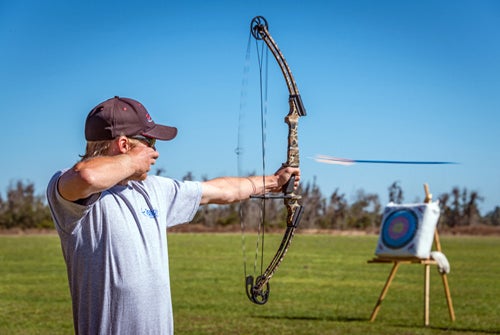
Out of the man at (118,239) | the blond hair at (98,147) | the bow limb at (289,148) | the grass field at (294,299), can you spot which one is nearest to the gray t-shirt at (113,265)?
the man at (118,239)

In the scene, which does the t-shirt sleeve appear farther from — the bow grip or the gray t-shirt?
the bow grip

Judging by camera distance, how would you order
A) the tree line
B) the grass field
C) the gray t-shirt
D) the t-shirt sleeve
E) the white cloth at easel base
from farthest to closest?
the tree line
the grass field
the white cloth at easel base
the gray t-shirt
the t-shirt sleeve

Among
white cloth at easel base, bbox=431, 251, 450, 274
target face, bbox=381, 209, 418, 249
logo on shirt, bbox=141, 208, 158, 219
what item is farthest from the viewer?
target face, bbox=381, 209, 418, 249

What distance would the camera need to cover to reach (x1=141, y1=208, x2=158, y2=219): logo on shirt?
2.75m

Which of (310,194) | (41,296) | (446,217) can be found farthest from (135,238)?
(446,217)

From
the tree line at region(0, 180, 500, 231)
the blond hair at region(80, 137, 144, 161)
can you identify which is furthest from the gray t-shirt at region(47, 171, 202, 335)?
the tree line at region(0, 180, 500, 231)

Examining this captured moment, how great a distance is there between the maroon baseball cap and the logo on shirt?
0.24 meters

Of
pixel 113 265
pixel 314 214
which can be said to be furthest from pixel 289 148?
pixel 314 214

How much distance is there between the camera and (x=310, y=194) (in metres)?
46.7

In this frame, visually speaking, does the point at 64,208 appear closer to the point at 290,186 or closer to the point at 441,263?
the point at 290,186

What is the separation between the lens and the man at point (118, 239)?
2633mm

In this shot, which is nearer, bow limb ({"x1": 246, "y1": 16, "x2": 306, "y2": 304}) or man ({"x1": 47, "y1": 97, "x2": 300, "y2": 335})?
man ({"x1": 47, "y1": 97, "x2": 300, "y2": 335})

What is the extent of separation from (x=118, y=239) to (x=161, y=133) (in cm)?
40

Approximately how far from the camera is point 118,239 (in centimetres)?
265
